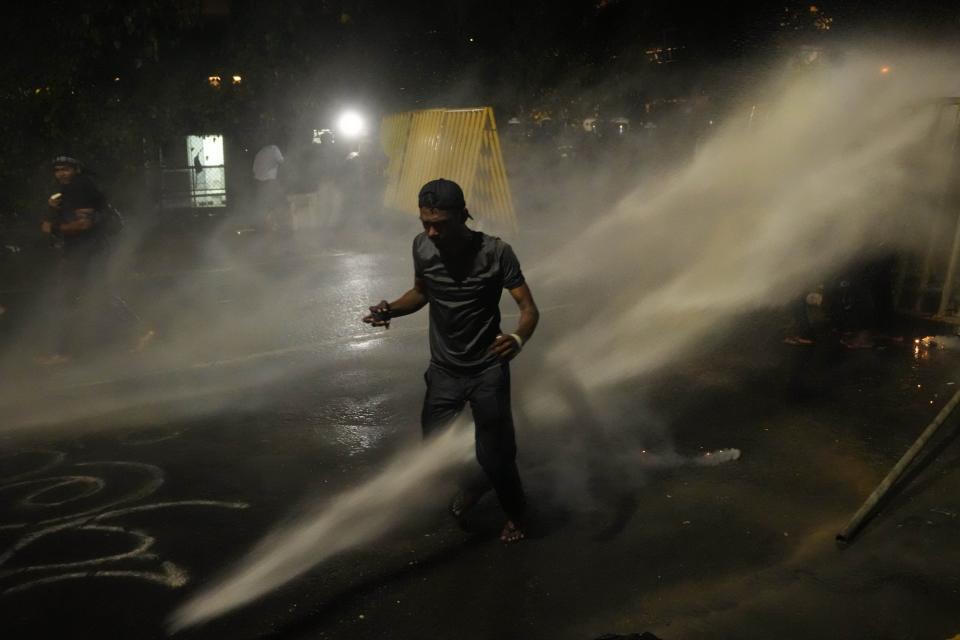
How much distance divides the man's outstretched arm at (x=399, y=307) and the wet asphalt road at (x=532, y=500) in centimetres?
114

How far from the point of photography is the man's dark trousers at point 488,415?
4.50 metres

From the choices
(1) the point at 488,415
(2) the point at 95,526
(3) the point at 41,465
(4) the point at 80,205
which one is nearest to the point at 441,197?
(1) the point at 488,415

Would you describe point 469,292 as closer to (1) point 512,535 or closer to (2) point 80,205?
(1) point 512,535

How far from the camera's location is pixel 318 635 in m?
3.89

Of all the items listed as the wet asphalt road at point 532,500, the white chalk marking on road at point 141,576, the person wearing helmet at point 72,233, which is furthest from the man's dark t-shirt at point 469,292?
the person wearing helmet at point 72,233

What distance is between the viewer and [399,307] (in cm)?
487

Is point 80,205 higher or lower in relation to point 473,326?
higher

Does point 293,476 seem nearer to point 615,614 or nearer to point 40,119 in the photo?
point 615,614

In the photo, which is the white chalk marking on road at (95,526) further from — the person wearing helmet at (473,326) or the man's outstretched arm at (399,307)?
the person wearing helmet at (473,326)

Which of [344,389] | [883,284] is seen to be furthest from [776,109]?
[344,389]

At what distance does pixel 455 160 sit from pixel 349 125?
6005 mm

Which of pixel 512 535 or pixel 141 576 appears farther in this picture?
pixel 512 535

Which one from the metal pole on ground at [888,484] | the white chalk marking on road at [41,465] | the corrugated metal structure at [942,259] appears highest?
the corrugated metal structure at [942,259]

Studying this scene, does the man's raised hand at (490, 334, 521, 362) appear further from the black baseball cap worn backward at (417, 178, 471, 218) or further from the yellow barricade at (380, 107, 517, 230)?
the yellow barricade at (380, 107, 517, 230)
